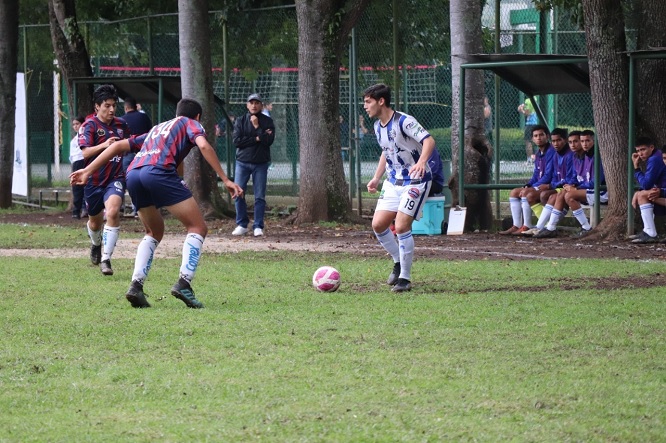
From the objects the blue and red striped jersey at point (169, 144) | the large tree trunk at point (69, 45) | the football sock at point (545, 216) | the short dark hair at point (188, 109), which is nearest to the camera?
the blue and red striped jersey at point (169, 144)

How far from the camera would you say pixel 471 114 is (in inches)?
711

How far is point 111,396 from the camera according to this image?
6.60 metres

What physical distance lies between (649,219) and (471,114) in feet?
11.8

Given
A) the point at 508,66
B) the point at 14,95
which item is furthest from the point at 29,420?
the point at 14,95

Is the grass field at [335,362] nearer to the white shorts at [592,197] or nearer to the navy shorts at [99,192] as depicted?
the navy shorts at [99,192]

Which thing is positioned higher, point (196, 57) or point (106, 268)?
point (196, 57)

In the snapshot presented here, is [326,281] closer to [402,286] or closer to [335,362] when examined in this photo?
[402,286]

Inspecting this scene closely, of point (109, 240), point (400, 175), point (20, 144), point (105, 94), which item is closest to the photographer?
point (400, 175)

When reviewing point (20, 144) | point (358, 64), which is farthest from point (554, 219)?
point (20, 144)

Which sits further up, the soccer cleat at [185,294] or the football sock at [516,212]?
the football sock at [516,212]

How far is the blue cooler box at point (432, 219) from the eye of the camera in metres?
17.7

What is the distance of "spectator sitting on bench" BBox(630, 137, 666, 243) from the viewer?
15.4 meters

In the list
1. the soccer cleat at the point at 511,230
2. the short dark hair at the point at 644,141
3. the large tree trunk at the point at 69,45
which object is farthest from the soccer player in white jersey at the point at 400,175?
the large tree trunk at the point at 69,45

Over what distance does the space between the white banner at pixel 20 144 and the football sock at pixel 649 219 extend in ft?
46.0
